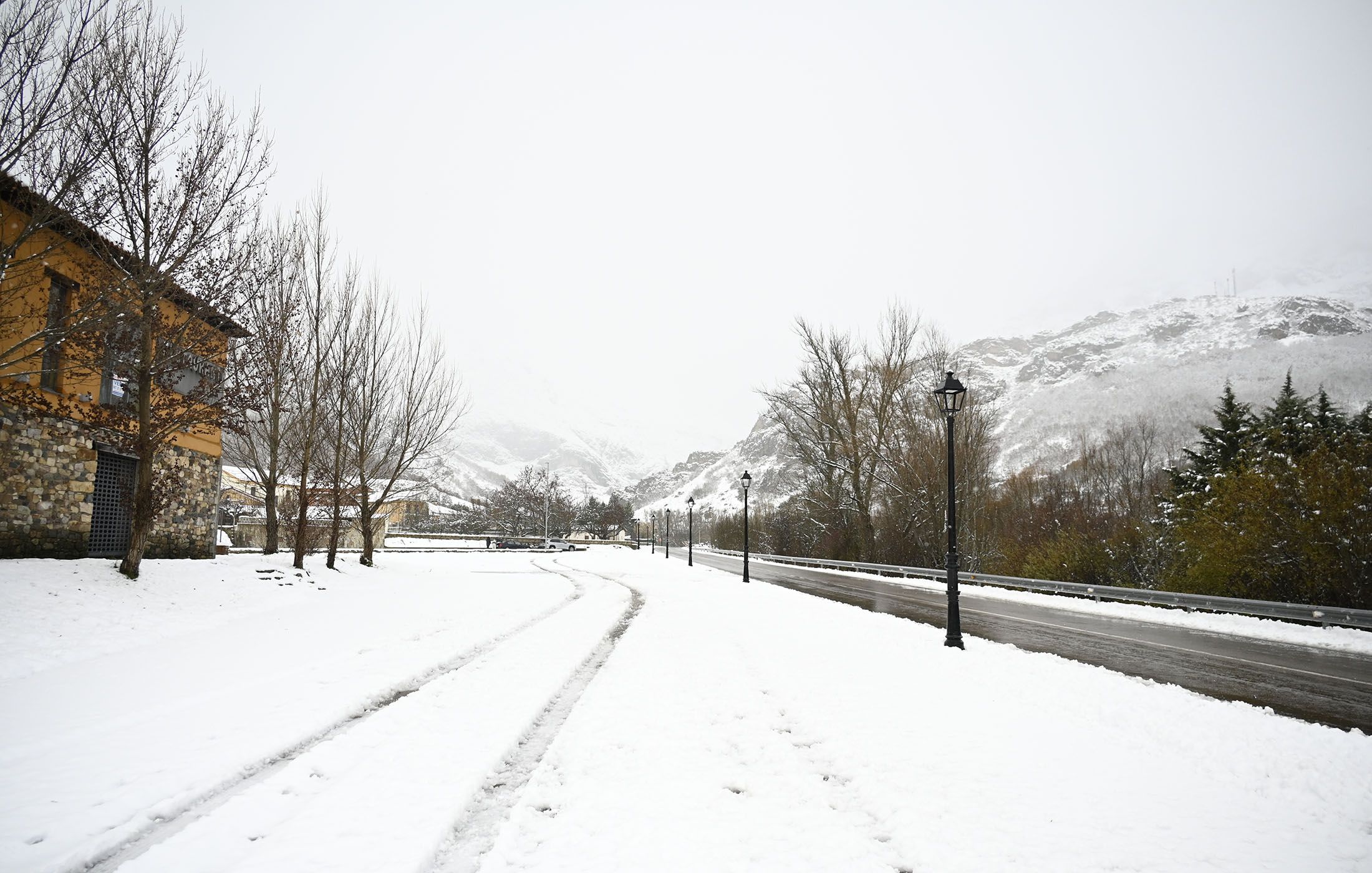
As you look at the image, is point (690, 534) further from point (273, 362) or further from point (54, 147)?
point (54, 147)

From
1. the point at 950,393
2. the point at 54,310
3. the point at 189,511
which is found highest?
the point at 54,310

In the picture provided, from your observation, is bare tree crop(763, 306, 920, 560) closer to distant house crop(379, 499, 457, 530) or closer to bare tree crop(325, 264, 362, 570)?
bare tree crop(325, 264, 362, 570)

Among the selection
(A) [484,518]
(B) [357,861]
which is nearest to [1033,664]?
(B) [357,861]

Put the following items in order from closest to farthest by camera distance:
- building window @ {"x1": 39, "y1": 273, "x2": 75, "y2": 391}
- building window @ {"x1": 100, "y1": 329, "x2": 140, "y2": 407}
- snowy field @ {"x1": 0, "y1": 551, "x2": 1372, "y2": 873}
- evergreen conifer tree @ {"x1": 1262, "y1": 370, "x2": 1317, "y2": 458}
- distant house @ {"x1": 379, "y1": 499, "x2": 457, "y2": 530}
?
snowy field @ {"x1": 0, "y1": 551, "x2": 1372, "y2": 873} < building window @ {"x1": 100, "y1": 329, "x2": 140, "y2": 407} < building window @ {"x1": 39, "y1": 273, "x2": 75, "y2": 391} < evergreen conifer tree @ {"x1": 1262, "y1": 370, "x2": 1317, "y2": 458} < distant house @ {"x1": 379, "y1": 499, "x2": 457, "y2": 530}

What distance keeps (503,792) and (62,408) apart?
13.6m

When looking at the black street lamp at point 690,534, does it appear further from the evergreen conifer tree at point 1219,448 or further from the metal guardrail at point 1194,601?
the evergreen conifer tree at point 1219,448

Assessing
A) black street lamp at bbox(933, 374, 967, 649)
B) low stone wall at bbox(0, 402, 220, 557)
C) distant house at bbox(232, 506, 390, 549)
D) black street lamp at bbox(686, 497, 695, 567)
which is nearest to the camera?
black street lamp at bbox(933, 374, 967, 649)

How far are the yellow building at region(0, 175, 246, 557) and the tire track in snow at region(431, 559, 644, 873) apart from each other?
30.8 ft

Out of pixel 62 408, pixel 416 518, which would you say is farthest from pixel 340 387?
pixel 416 518

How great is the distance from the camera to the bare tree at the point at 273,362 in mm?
15312

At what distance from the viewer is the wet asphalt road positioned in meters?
7.27

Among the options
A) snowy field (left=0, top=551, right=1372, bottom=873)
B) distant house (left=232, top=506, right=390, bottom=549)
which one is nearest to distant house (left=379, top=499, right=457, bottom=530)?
distant house (left=232, top=506, right=390, bottom=549)

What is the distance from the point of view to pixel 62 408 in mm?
11961

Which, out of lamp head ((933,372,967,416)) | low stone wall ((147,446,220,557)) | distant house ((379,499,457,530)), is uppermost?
lamp head ((933,372,967,416))
